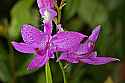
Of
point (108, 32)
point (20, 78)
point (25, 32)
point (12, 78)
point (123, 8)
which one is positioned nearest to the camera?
point (25, 32)

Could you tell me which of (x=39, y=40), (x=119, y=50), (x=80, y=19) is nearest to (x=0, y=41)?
(x=80, y=19)

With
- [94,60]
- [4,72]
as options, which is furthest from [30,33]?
[4,72]

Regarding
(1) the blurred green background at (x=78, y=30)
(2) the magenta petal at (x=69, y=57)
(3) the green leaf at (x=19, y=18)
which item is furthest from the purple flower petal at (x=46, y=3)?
(3) the green leaf at (x=19, y=18)

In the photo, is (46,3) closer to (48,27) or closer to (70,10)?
(48,27)

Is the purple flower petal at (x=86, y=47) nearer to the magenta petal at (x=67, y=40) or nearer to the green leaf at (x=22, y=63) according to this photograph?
the magenta petal at (x=67, y=40)

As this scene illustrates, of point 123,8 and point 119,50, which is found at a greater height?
point 123,8

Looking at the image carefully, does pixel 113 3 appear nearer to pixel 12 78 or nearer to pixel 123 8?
pixel 123 8

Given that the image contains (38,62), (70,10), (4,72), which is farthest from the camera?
(70,10)
